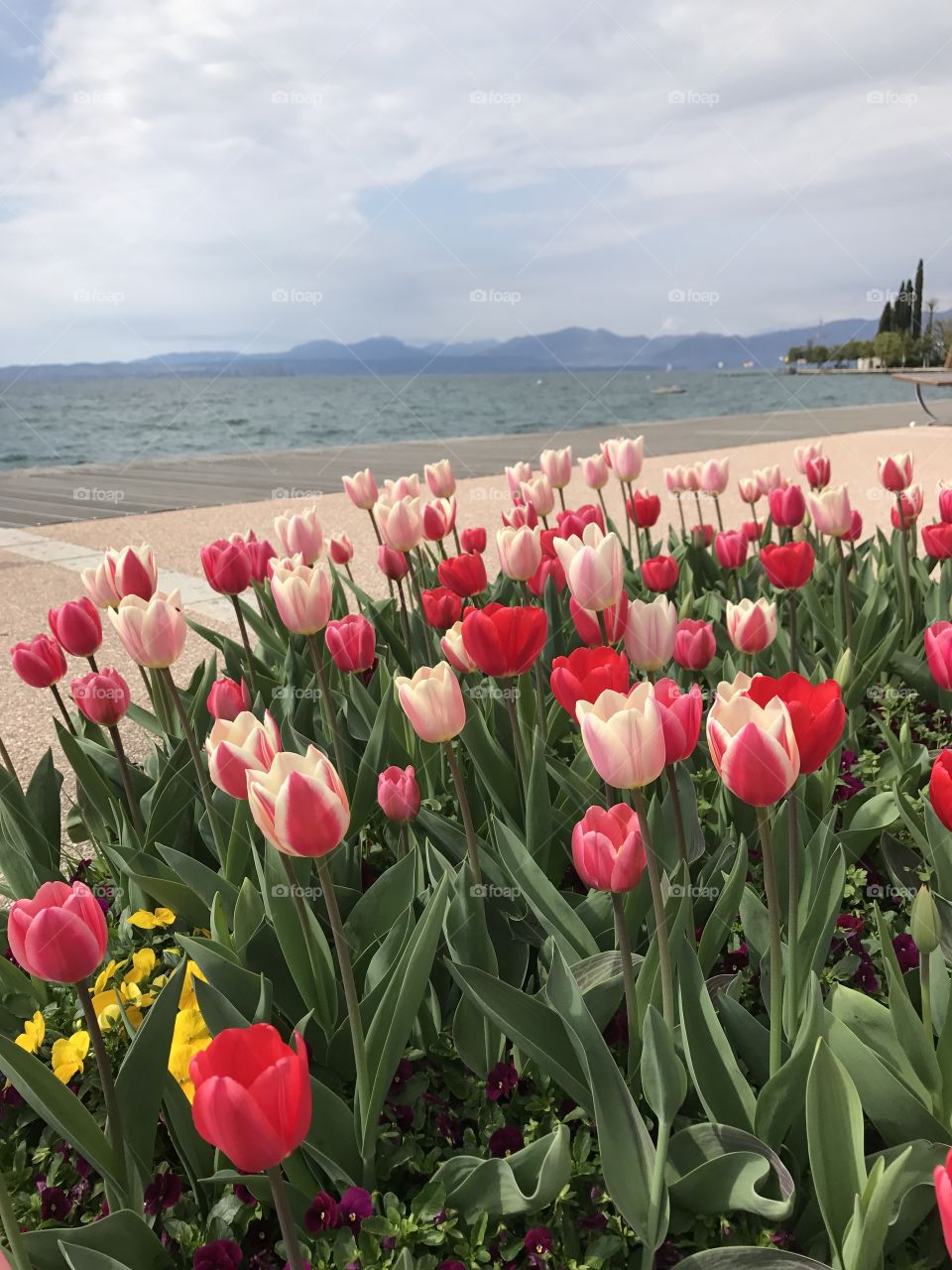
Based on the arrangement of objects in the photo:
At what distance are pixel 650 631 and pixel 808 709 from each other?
1.96 feet

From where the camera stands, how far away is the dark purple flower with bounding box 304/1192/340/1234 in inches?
59.0

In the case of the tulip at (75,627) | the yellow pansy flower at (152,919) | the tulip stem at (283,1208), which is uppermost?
the tulip at (75,627)

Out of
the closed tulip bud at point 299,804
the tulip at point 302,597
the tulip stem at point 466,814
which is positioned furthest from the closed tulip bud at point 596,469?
the closed tulip bud at point 299,804

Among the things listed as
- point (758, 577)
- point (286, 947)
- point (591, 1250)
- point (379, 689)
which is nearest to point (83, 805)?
point (379, 689)

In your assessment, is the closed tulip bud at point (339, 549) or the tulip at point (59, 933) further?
the closed tulip bud at point (339, 549)

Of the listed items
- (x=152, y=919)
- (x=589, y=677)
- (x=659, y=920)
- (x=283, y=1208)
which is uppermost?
(x=589, y=677)

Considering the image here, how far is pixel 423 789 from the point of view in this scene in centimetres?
280

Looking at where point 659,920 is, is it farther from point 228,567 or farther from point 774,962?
point 228,567

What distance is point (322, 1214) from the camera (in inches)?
59.4

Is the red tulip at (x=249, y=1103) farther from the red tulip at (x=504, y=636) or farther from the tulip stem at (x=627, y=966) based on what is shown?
the red tulip at (x=504, y=636)

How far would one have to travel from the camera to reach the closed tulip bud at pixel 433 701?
1.77m

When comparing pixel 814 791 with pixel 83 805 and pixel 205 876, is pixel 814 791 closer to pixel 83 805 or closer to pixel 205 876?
pixel 205 876

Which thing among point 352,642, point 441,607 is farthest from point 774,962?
point 352,642

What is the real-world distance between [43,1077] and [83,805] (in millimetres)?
1506
